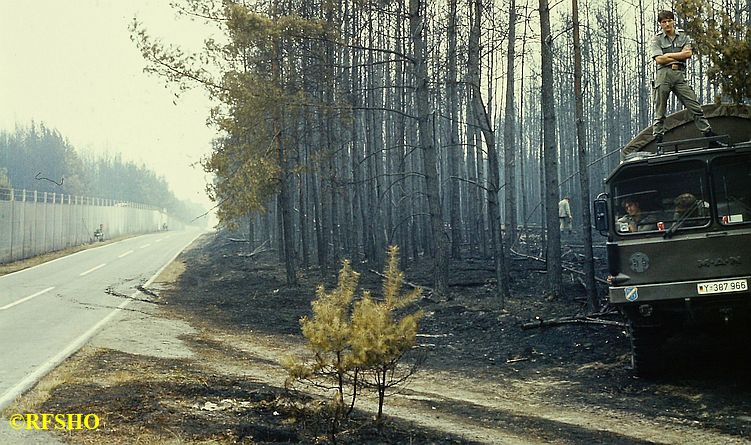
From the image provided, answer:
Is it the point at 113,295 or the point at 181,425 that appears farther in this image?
the point at 113,295

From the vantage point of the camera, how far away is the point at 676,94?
938 cm

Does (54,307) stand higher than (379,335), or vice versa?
(379,335)

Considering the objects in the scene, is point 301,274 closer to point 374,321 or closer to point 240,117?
point 240,117

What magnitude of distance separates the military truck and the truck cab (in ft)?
0.04

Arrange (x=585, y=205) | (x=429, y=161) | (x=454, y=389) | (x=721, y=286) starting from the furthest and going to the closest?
1. (x=429, y=161)
2. (x=585, y=205)
3. (x=454, y=389)
4. (x=721, y=286)

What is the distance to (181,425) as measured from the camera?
6.89 meters

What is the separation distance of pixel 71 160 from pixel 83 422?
112 meters

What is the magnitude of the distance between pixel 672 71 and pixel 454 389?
513 centimetres

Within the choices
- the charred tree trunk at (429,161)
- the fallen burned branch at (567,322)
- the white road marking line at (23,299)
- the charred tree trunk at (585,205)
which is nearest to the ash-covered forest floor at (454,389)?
the fallen burned branch at (567,322)

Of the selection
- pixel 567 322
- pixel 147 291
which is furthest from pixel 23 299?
pixel 567 322

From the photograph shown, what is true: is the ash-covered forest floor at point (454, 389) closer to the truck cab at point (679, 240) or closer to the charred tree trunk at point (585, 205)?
the charred tree trunk at point (585, 205)

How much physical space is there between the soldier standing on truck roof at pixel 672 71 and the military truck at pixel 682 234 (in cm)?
29

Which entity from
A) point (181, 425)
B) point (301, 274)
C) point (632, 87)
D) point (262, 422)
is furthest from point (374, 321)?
point (632, 87)

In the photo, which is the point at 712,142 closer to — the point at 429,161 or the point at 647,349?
the point at 647,349
